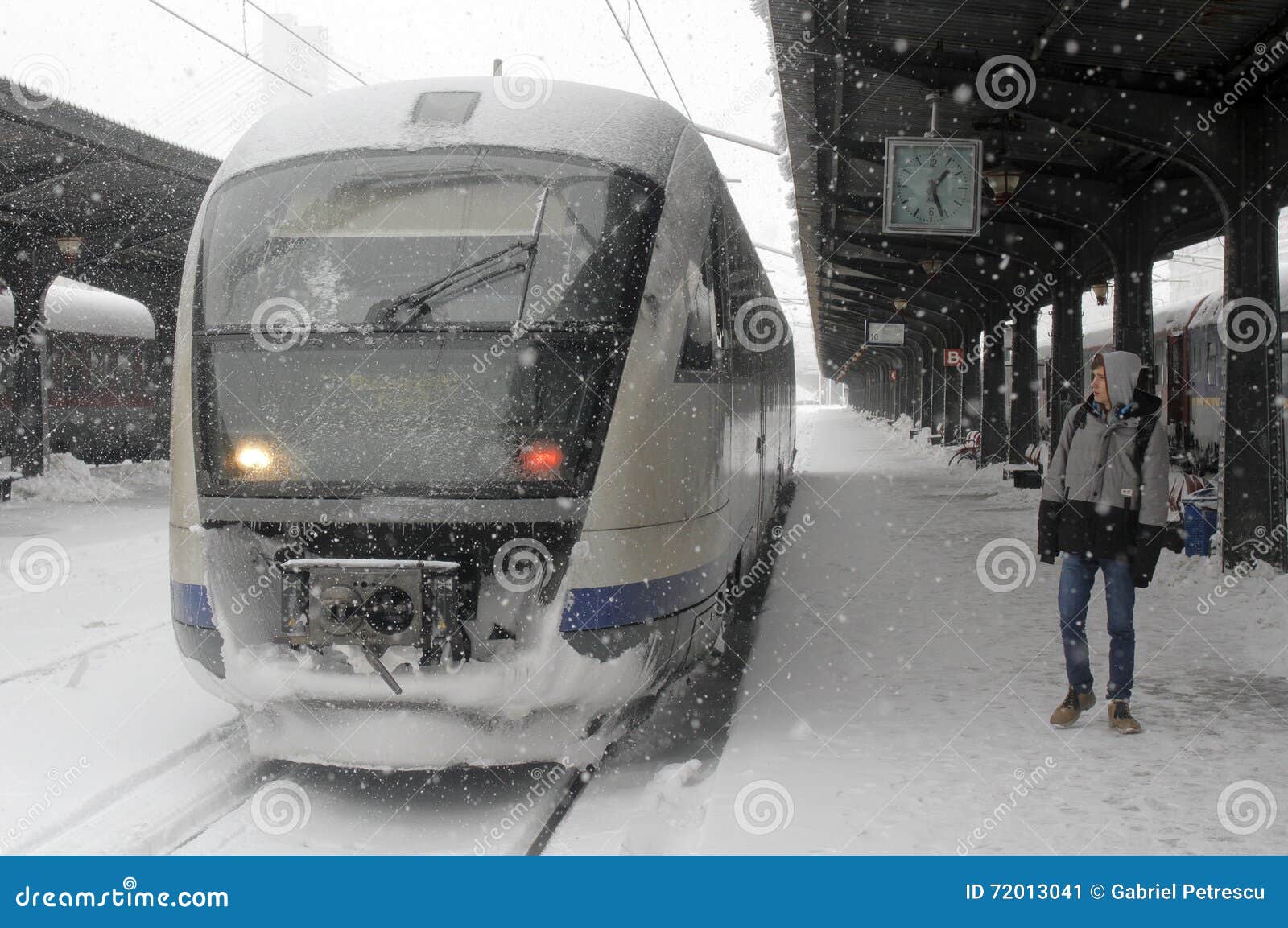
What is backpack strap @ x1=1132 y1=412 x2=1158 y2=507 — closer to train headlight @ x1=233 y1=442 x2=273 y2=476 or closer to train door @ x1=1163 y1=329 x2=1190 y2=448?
train headlight @ x1=233 y1=442 x2=273 y2=476

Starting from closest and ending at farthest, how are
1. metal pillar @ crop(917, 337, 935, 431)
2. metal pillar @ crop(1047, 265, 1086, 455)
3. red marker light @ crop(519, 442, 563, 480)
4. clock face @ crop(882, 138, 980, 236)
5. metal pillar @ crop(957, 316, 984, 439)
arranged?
red marker light @ crop(519, 442, 563, 480) < clock face @ crop(882, 138, 980, 236) < metal pillar @ crop(1047, 265, 1086, 455) < metal pillar @ crop(957, 316, 984, 439) < metal pillar @ crop(917, 337, 935, 431)

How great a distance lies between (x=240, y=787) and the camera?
5039 mm

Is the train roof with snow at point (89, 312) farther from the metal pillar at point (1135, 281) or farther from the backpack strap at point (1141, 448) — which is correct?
the backpack strap at point (1141, 448)

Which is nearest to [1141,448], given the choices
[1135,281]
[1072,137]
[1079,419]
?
[1079,419]

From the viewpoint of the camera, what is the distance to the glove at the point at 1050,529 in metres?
5.62

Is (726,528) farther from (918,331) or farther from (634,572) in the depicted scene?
(918,331)

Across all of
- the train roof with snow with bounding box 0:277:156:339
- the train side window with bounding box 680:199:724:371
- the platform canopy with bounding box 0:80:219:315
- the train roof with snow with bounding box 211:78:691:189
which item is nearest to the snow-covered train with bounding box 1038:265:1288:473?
the platform canopy with bounding box 0:80:219:315

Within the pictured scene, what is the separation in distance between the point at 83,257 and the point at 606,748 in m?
18.2

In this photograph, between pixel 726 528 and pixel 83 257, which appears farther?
pixel 83 257

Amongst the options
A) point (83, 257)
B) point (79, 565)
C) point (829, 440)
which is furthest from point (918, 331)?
point (79, 565)

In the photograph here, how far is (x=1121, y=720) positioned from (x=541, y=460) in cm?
293

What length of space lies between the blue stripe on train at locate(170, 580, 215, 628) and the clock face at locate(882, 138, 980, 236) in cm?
891

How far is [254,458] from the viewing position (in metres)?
5.15

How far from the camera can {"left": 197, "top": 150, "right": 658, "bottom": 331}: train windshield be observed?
5.15 metres
